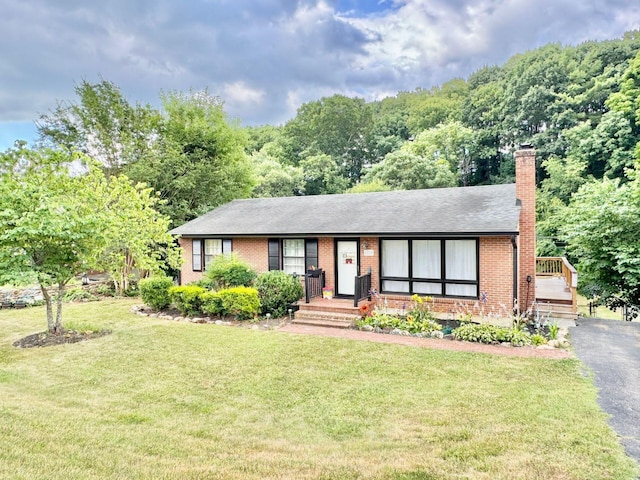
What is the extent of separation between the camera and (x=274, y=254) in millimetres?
13391

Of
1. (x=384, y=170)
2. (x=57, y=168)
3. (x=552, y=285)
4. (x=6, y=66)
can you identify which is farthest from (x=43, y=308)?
(x=384, y=170)

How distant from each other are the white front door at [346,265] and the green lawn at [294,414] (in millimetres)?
3480

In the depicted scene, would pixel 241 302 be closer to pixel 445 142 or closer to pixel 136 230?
pixel 136 230

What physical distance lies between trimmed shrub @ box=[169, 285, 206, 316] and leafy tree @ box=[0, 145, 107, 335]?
2.77 metres

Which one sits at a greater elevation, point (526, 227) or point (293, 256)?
point (526, 227)

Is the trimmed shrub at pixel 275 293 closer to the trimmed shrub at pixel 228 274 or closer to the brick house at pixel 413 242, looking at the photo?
the trimmed shrub at pixel 228 274

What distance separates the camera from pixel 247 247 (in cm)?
1384

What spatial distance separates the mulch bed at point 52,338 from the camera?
8.78 m

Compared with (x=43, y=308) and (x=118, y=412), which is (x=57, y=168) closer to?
(x=43, y=308)

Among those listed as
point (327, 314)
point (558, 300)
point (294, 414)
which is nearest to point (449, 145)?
point (558, 300)

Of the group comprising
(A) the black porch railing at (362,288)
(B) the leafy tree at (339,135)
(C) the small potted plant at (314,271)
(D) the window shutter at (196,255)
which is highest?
(B) the leafy tree at (339,135)

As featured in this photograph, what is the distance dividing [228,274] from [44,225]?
5.16 meters

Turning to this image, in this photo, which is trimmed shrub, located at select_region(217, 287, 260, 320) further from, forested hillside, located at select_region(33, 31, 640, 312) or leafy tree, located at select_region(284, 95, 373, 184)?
leafy tree, located at select_region(284, 95, 373, 184)

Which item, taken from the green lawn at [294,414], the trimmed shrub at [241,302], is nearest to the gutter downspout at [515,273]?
the green lawn at [294,414]
